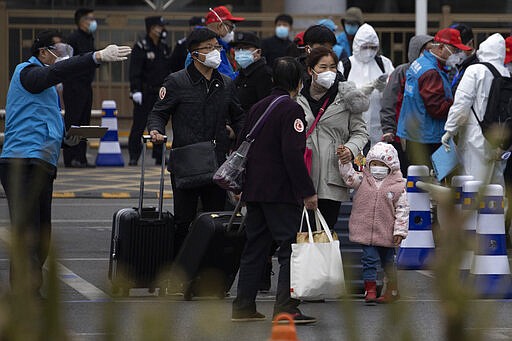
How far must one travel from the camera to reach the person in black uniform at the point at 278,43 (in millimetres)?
16344

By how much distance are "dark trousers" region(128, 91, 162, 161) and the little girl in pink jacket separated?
9.43 meters

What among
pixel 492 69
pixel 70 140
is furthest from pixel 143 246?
pixel 492 69

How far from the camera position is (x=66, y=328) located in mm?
2318

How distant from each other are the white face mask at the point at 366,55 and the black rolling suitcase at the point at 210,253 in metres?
3.71

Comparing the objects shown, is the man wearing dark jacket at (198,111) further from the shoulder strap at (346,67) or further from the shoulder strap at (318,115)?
the shoulder strap at (346,67)

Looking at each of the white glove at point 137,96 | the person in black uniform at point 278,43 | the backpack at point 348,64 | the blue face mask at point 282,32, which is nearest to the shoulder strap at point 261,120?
the backpack at point 348,64

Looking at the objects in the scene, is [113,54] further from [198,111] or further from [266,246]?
[266,246]

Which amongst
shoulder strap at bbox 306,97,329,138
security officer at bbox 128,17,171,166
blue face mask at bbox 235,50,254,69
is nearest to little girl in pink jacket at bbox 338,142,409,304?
shoulder strap at bbox 306,97,329,138

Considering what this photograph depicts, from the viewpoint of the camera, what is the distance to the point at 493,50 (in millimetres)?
10312

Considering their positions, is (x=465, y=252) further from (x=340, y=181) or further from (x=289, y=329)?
(x=340, y=181)

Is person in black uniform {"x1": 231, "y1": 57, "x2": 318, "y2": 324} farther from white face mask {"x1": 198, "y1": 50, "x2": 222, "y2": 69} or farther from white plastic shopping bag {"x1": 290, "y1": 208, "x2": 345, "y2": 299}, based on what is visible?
white face mask {"x1": 198, "y1": 50, "x2": 222, "y2": 69}

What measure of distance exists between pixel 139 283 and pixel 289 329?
5297 mm

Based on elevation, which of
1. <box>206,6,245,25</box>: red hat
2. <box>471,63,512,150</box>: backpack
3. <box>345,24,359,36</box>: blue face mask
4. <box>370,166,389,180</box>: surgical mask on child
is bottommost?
<box>370,166,389,180</box>: surgical mask on child

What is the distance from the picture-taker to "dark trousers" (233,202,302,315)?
23.8ft
